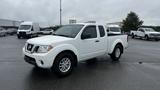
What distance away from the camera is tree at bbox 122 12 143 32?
49.2 meters

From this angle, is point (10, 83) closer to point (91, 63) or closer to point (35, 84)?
point (35, 84)

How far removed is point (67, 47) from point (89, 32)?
1.54 m

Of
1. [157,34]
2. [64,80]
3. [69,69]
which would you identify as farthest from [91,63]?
[157,34]

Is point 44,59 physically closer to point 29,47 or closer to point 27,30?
point 29,47

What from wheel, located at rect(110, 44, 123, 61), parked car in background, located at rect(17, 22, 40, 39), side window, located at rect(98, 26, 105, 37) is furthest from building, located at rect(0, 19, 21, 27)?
side window, located at rect(98, 26, 105, 37)

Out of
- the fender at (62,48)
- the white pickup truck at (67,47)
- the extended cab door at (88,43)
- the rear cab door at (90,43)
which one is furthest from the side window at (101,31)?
the fender at (62,48)

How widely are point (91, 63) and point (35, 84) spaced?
3763 mm

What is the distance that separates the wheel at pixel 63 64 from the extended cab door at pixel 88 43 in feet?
2.17

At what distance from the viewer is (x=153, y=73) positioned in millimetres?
7094

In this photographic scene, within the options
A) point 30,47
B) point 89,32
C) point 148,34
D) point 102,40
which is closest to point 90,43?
point 89,32

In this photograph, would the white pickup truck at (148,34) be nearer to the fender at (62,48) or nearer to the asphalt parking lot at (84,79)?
the asphalt parking lot at (84,79)

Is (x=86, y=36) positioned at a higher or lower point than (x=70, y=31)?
lower

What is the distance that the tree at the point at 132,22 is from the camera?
4916cm

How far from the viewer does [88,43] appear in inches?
289
